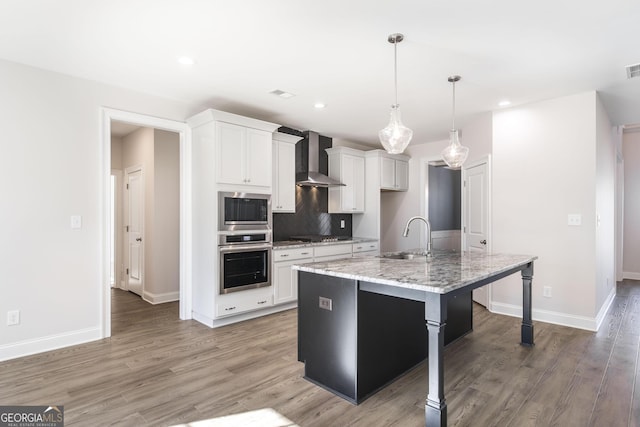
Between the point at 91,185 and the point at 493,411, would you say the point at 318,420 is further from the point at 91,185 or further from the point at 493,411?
the point at 91,185

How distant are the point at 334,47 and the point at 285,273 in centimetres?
273

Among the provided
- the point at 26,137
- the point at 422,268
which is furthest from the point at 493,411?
the point at 26,137

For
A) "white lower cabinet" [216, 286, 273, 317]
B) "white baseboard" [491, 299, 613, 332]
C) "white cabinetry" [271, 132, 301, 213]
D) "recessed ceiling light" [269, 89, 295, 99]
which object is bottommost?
"white baseboard" [491, 299, 613, 332]

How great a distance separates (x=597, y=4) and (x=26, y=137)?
443cm

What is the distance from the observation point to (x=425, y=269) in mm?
2412

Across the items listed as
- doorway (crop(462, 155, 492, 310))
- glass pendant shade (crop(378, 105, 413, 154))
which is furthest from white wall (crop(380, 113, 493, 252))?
glass pendant shade (crop(378, 105, 413, 154))

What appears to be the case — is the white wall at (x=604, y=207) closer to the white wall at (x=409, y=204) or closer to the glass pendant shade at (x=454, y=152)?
the glass pendant shade at (x=454, y=152)

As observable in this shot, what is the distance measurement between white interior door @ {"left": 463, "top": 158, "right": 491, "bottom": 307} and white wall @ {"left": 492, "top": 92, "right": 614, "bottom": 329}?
0.50 ft

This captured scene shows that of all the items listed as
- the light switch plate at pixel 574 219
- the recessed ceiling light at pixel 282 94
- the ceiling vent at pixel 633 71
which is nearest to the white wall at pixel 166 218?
the recessed ceiling light at pixel 282 94

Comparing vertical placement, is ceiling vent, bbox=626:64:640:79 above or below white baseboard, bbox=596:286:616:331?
above

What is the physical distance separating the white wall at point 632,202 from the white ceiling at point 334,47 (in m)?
3.16

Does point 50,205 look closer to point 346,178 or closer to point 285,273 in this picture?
point 285,273

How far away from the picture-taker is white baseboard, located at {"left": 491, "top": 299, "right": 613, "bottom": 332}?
12.3 feet

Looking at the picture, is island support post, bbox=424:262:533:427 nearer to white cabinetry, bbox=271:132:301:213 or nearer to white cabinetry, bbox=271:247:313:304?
white cabinetry, bbox=271:247:313:304
